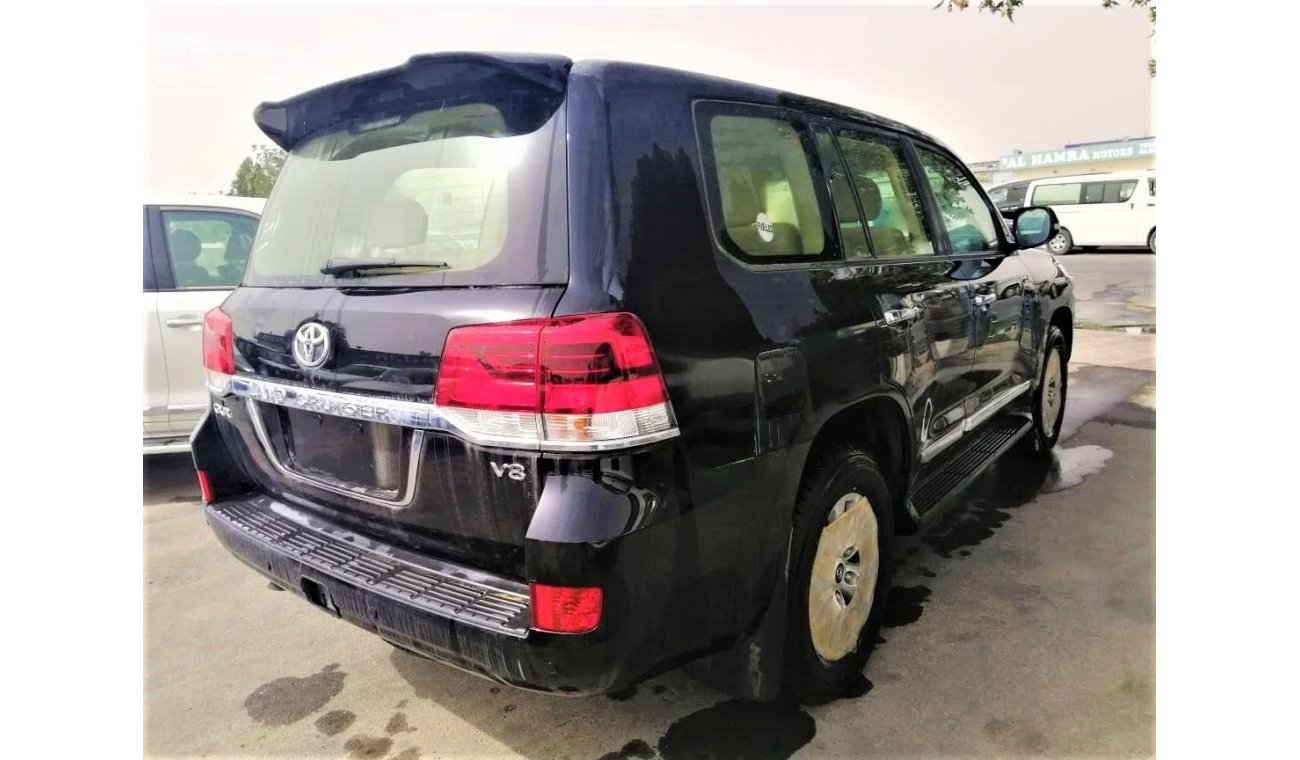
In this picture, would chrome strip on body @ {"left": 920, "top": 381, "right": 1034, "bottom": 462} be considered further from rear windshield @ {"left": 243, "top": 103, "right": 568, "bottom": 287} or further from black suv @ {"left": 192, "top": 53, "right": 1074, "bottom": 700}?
rear windshield @ {"left": 243, "top": 103, "right": 568, "bottom": 287}

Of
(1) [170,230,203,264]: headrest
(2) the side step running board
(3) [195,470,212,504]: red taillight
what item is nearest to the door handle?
(2) the side step running board

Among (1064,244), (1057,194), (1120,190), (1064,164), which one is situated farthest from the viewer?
(1057,194)

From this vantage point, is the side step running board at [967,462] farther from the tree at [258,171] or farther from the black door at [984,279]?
the tree at [258,171]

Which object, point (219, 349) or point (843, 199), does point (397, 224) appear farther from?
point (843, 199)

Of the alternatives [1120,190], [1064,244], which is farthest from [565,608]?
[1120,190]

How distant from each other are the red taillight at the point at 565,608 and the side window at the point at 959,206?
238 centimetres

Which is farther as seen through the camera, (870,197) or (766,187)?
(870,197)

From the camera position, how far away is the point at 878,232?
269cm

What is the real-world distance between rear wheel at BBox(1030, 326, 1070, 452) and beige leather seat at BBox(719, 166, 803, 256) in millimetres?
2700

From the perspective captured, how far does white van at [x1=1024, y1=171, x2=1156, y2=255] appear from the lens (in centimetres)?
1675

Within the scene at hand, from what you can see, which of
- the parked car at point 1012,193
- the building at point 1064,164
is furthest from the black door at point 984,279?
the parked car at point 1012,193

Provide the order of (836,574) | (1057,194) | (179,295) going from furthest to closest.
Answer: (1057,194) < (179,295) < (836,574)

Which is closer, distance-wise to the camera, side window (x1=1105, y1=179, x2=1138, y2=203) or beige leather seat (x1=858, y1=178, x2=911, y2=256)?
beige leather seat (x1=858, y1=178, x2=911, y2=256)

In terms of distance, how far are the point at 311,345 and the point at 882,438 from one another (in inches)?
70.8
